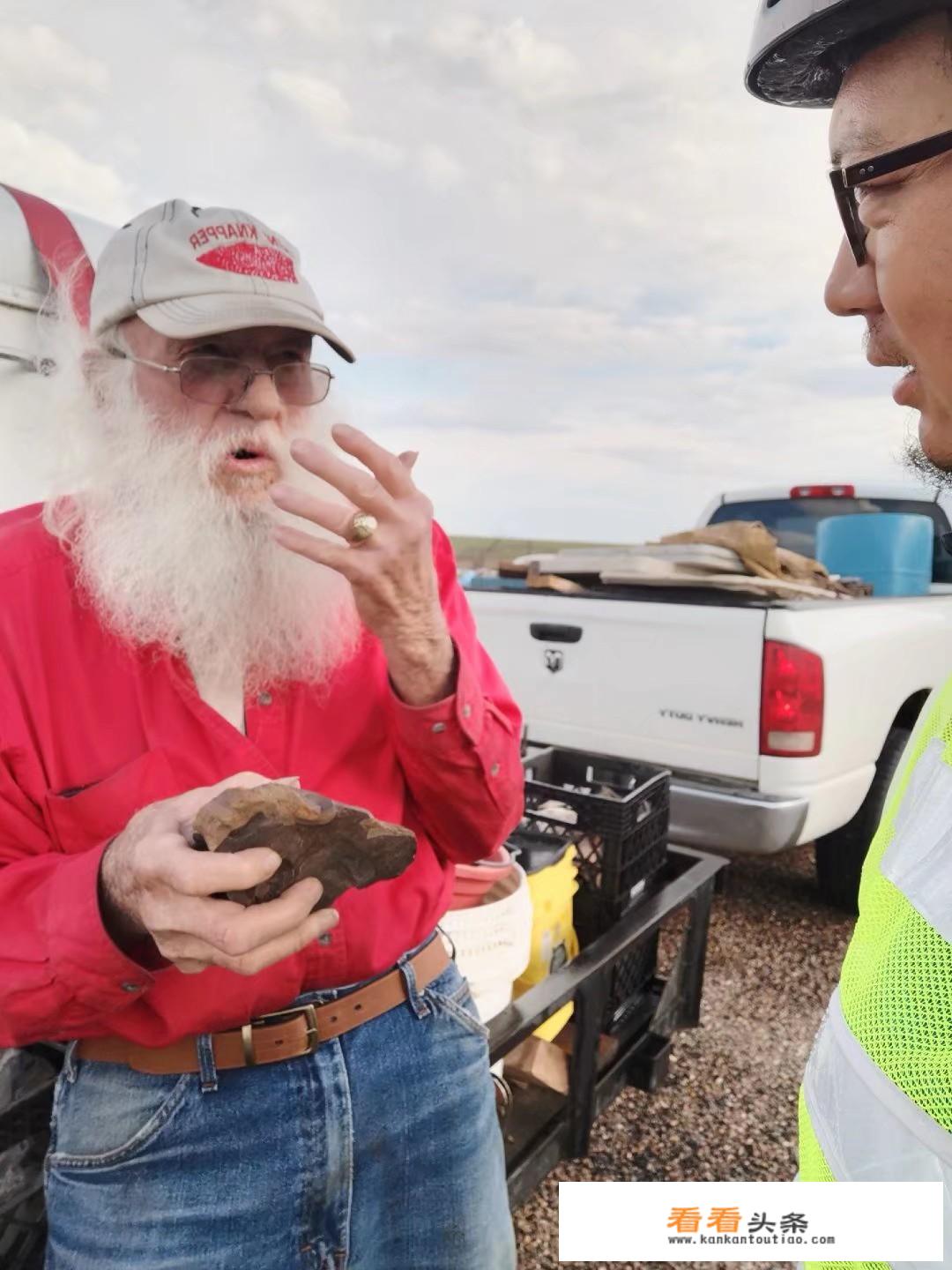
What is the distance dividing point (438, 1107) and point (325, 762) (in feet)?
2.29

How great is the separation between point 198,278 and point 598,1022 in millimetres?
2321

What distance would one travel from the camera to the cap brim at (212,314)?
150cm

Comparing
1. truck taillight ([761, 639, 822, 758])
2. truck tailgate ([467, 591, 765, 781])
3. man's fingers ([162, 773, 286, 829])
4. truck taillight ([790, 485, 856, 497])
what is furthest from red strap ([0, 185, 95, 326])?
truck taillight ([790, 485, 856, 497])

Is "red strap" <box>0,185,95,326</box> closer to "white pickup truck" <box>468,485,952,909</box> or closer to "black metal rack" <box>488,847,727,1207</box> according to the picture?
"white pickup truck" <box>468,485,952,909</box>

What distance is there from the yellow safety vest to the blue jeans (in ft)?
2.54

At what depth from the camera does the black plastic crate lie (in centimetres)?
285

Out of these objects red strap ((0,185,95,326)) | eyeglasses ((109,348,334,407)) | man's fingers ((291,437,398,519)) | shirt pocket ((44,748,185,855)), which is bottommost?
shirt pocket ((44,748,185,855))

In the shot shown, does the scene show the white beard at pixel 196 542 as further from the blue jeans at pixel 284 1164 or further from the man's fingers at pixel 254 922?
the blue jeans at pixel 284 1164

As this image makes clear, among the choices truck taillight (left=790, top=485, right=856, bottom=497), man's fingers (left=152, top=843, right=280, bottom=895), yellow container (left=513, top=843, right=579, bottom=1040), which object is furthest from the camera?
truck taillight (left=790, top=485, right=856, bottom=497)

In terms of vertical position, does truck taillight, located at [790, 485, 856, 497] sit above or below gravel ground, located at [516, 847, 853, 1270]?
above

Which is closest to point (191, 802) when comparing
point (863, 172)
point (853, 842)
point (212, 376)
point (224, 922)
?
point (224, 922)

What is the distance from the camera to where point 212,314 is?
1506 mm

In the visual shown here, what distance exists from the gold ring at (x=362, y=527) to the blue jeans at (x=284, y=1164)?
2.77 feet

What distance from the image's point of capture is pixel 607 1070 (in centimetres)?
277
